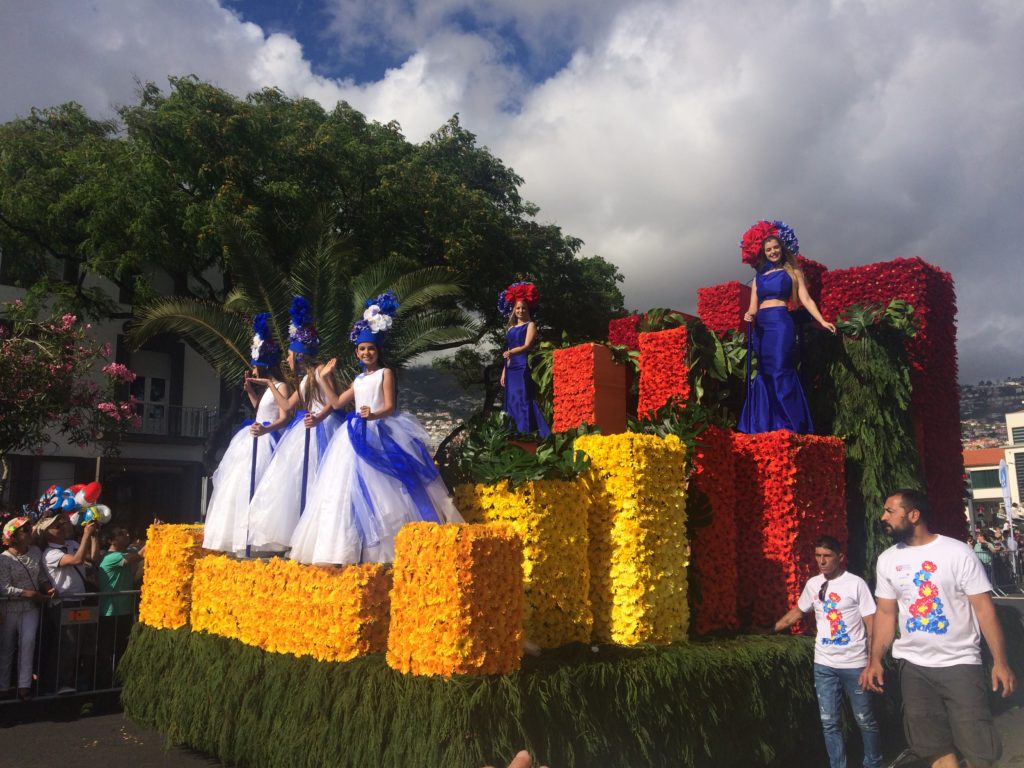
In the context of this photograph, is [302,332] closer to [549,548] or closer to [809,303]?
[549,548]

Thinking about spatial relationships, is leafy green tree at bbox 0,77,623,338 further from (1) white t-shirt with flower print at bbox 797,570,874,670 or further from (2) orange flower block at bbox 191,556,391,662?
(1) white t-shirt with flower print at bbox 797,570,874,670

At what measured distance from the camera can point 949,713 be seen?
14.0 feet

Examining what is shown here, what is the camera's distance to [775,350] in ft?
25.8

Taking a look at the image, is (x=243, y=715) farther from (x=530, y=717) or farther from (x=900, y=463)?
(x=900, y=463)

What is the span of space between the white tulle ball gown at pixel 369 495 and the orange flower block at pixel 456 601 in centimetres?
59

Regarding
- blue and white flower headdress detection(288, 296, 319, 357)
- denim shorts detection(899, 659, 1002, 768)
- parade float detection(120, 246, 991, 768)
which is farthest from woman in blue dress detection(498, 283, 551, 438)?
denim shorts detection(899, 659, 1002, 768)

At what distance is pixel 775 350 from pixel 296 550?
4.68 metres

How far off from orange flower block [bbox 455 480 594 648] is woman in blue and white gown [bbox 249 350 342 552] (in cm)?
147

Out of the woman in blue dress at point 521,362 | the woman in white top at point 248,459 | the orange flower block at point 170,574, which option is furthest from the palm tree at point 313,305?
the orange flower block at point 170,574

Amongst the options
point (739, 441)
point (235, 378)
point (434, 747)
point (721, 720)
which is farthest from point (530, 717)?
point (235, 378)

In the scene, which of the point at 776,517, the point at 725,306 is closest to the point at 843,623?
the point at 776,517

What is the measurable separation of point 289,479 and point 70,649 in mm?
3563

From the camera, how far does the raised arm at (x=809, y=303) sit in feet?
25.3

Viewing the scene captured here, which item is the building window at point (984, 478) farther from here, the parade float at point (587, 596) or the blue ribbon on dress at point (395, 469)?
the blue ribbon on dress at point (395, 469)
